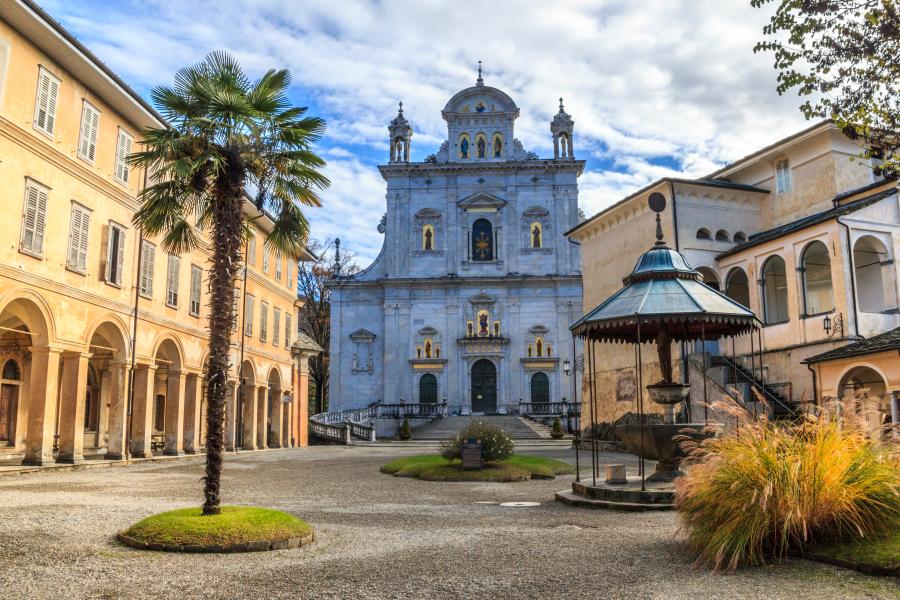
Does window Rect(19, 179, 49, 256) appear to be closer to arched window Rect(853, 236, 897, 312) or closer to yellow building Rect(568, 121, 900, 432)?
yellow building Rect(568, 121, 900, 432)

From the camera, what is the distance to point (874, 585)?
664cm

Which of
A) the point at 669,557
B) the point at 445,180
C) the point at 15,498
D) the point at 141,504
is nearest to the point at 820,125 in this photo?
the point at 669,557

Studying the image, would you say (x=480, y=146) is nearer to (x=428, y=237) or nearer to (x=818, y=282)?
(x=428, y=237)

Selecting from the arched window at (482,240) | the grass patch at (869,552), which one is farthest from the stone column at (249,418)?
the grass patch at (869,552)

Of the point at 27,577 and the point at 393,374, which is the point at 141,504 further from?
the point at 393,374

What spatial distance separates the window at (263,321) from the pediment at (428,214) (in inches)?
825

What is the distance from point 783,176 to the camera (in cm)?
2705

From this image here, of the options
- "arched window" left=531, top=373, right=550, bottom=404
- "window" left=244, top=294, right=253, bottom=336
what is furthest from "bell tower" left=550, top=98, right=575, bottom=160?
"window" left=244, top=294, right=253, bottom=336

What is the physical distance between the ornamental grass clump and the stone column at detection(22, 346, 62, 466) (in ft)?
54.3

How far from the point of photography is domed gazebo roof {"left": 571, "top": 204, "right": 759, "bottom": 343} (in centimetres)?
1311

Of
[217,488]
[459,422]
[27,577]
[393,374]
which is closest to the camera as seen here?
[27,577]

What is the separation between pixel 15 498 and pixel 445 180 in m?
44.0

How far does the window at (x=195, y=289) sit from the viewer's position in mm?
27938

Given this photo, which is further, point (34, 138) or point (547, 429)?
point (547, 429)
